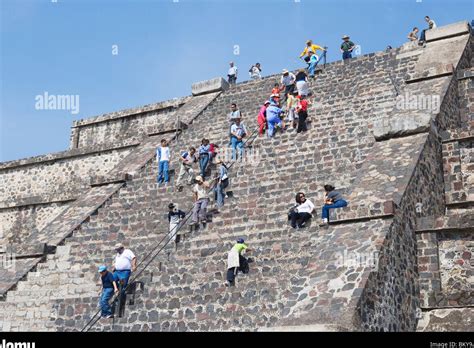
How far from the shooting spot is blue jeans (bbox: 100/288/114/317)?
35.5ft

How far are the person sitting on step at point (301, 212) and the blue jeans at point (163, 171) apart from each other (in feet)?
14.2

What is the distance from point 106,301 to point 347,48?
10777 mm

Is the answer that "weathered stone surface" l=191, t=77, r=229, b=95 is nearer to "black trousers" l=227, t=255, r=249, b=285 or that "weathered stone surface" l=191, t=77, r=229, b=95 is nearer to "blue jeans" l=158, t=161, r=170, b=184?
"blue jeans" l=158, t=161, r=170, b=184

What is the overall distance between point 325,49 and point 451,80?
209 inches

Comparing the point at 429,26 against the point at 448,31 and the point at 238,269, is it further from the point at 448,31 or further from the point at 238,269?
the point at 238,269

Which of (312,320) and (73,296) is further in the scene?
(73,296)

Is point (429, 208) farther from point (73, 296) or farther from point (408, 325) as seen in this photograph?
point (73, 296)

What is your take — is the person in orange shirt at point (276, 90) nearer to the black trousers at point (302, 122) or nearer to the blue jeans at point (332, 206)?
the black trousers at point (302, 122)

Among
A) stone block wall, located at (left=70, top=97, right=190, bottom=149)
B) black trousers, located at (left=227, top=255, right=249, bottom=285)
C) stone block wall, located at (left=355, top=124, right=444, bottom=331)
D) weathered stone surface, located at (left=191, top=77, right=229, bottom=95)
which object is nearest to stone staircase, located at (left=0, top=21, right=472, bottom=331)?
stone block wall, located at (left=355, top=124, right=444, bottom=331)

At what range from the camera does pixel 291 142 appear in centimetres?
1423

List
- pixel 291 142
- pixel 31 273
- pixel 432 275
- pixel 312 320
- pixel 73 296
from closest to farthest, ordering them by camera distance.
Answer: pixel 312 320
pixel 432 275
pixel 73 296
pixel 31 273
pixel 291 142

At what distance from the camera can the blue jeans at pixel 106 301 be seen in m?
10.8

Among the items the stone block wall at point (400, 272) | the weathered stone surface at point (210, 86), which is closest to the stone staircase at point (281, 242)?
the stone block wall at point (400, 272)
